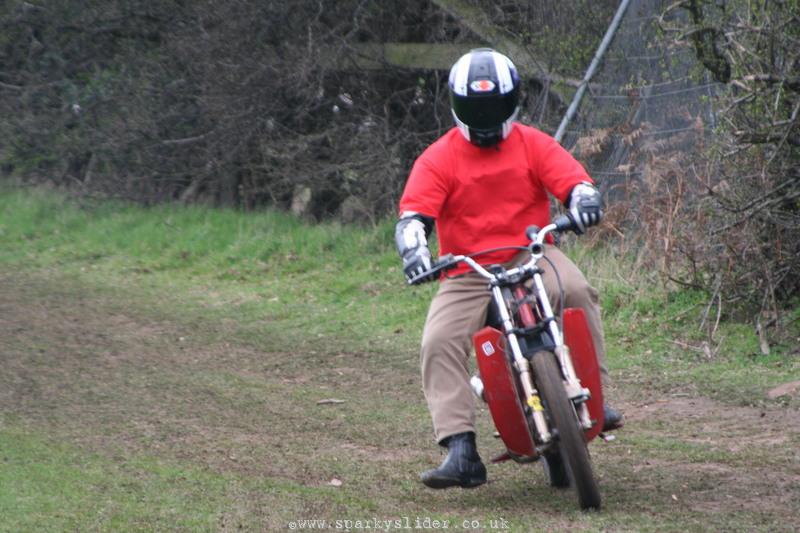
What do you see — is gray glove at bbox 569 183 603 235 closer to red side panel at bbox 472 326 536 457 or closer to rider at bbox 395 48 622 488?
rider at bbox 395 48 622 488

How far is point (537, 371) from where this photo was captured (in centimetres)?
488

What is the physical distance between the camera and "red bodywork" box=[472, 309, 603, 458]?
16.4ft

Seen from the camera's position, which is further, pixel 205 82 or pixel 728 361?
pixel 205 82

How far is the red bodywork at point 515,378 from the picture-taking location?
4992mm

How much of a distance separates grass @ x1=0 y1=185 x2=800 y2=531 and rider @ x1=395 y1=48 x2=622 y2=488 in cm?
50

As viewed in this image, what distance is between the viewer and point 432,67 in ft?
47.0

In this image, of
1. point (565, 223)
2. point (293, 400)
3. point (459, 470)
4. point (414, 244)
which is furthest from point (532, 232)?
point (293, 400)

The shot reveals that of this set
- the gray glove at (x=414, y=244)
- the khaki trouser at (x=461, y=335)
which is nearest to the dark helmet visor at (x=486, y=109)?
the gray glove at (x=414, y=244)

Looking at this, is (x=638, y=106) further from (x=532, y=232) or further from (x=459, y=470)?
(x=459, y=470)

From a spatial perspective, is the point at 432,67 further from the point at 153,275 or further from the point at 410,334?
the point at 410,334

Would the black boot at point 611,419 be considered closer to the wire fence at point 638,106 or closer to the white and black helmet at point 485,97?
the white and black helmet at point 485,97

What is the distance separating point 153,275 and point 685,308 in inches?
253

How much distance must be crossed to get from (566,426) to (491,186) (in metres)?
1.21

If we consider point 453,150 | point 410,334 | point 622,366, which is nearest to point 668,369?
point 622,366
